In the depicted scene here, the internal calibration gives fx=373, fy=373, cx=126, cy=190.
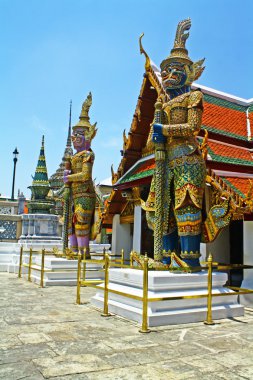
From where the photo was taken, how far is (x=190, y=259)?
6.27 m

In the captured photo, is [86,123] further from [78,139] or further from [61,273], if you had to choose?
[61,273]

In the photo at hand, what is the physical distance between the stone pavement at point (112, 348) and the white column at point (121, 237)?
21.0 ft

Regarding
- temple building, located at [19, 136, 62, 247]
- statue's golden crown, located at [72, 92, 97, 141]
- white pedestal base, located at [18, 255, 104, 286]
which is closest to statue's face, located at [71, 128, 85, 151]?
statue's golden crown, located at [72, 92, 97, 141]

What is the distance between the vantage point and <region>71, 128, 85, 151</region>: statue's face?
11.0 metres

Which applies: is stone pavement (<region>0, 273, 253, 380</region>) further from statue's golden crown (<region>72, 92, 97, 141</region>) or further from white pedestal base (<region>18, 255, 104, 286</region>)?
statue's golden crown (<region>72, 92, 97, 141</region>)

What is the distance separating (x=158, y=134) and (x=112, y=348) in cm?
371

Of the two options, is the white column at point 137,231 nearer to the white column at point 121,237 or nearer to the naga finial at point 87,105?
the white column at point 121,237

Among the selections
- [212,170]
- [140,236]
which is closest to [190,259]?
[212,170]

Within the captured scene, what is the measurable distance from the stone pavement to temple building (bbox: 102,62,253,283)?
9.40 feet

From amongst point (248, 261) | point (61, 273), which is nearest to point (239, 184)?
point (248, 261)

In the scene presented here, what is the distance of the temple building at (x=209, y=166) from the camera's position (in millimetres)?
8008

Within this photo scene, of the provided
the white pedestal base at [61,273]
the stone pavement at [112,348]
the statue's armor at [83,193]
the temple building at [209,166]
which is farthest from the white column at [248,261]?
the white pedestal base at [61,273]

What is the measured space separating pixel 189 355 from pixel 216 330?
1.33m

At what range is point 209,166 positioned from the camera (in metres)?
8.00
